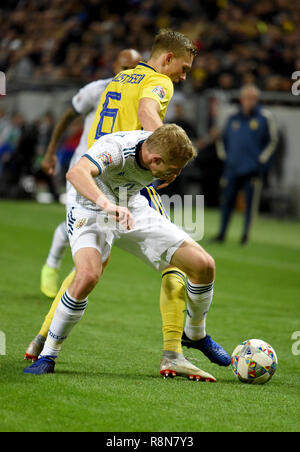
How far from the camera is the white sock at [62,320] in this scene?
4668 mm

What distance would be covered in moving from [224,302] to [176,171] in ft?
12.1

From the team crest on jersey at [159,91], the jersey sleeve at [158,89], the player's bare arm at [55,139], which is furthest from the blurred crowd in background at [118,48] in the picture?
the team crest on jersey at [159,91]

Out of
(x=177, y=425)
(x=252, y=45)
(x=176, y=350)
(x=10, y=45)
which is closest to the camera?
(x=177, y=425)

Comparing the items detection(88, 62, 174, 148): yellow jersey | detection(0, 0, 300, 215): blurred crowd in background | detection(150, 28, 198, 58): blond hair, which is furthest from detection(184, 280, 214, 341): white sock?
detection(0, 0, 300, 215): blurred crowd in background

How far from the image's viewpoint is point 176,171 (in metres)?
4.68

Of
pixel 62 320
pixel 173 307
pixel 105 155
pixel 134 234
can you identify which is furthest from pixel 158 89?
pixel 62 320

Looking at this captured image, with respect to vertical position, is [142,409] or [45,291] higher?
[142,409]

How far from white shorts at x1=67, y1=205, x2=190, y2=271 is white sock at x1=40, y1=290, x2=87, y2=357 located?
32cm

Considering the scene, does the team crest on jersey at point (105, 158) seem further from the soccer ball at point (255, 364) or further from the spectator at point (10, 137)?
the spectator at point (10, 137)

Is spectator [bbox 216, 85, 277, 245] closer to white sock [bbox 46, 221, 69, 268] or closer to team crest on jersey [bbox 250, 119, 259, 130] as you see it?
team crest on jersey [bbox 250, 119, 259, 130]

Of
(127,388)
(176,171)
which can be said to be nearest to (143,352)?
(127,388)

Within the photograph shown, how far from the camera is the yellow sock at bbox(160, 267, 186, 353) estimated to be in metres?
5.07
